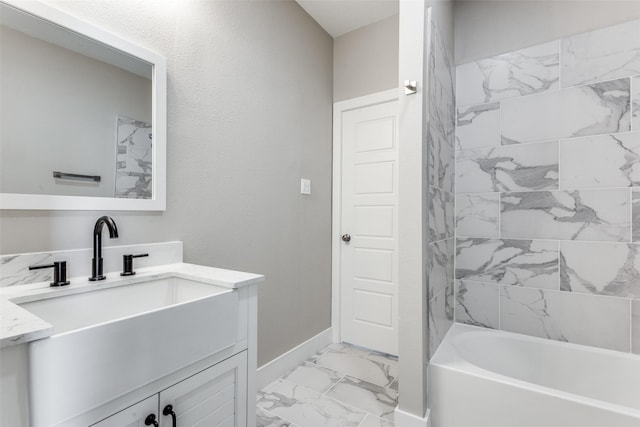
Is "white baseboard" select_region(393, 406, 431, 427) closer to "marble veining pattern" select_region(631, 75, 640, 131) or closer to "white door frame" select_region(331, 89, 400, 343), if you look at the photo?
"white door frame" select_region(331, 89, 400, 343)

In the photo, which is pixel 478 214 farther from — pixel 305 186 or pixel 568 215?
pixel 305 186

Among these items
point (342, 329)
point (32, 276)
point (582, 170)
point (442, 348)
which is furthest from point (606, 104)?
point (32, 276)

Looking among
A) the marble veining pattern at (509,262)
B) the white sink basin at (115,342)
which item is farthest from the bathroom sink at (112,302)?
the marble veining pattern at (509,262)

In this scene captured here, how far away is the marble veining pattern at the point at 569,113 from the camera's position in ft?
5.51

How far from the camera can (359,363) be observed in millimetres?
2309

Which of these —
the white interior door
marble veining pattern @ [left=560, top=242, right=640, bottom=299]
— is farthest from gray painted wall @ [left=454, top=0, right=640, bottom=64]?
marble veining pattern @ [left=560, top=242, right=640, bottom=299]

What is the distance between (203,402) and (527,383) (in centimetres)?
140

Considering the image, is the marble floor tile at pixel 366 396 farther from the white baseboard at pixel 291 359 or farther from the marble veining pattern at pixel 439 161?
the marble veining pattern at pixel 439 161

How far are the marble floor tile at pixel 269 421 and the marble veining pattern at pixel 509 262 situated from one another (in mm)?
1458

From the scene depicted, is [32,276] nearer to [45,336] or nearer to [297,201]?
[45,336]

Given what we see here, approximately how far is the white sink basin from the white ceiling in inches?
88.7

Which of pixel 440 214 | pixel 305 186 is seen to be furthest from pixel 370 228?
pixel 440 214

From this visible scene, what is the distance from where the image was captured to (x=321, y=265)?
8.50 feet

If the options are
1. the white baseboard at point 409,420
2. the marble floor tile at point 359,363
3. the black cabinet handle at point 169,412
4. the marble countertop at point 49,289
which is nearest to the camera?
the marble countertop at point 49,289
